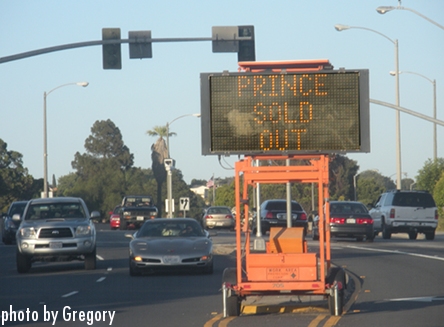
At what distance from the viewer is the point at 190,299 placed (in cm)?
1514

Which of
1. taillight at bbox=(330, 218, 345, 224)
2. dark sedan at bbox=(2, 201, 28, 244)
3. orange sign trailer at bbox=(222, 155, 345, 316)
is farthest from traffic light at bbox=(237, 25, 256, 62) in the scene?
dark sedan at bbox=(2, 201, 28, 244)

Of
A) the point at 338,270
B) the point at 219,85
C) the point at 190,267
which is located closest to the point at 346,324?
the point at 338,270

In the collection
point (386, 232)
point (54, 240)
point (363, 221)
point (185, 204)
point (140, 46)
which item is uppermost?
point (140, 46)

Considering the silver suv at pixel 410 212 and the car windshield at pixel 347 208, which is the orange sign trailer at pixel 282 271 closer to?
the car windshield at pixel 347 208

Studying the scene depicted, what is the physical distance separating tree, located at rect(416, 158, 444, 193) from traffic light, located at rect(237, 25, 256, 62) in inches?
1383

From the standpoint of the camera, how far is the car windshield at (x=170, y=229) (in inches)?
831

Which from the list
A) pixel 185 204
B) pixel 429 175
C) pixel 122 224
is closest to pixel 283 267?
pixel 185 204

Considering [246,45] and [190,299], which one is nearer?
[190,299]

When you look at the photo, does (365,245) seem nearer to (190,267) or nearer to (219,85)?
(190,267)

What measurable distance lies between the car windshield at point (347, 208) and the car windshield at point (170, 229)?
1234 cm

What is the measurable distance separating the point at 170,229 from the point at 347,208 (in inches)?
527

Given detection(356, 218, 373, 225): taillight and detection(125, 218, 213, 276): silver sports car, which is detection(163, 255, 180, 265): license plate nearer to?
detection(125, 218, 213, 276): silver sports car

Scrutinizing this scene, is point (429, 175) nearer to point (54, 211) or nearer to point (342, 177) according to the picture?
point (342, 177)

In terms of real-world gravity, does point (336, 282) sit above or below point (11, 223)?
above
